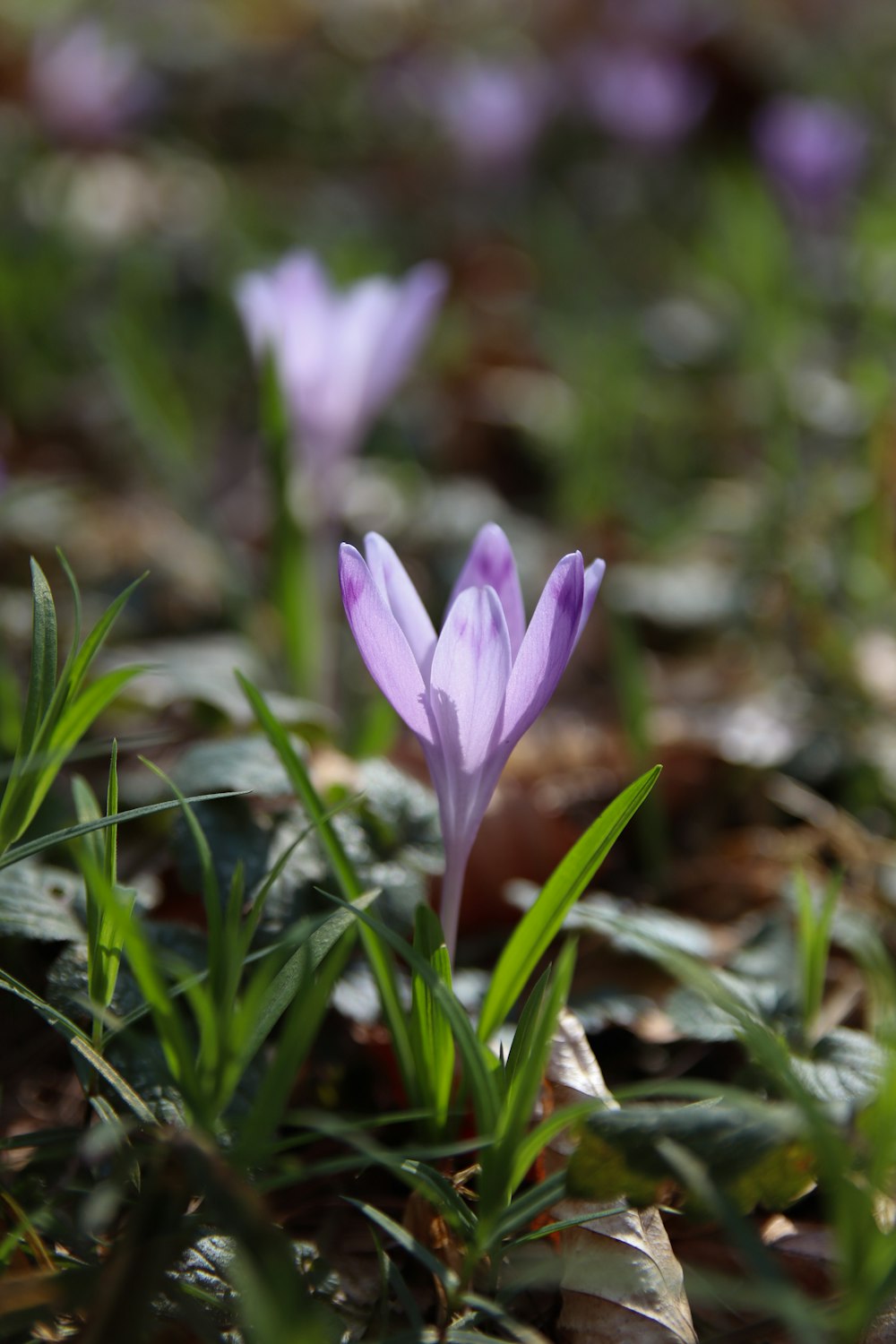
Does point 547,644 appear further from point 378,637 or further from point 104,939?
point 104,939

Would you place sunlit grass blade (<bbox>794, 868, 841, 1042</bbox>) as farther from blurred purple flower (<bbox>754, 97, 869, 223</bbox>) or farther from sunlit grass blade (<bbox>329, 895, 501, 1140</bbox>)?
blurred purple flower (<bbox>754, 97, 869, 223</bbox>)

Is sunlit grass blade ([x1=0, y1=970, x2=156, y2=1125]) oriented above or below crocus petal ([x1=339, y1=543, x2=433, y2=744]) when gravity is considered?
below

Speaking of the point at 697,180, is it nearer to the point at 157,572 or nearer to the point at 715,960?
the point at 157,572

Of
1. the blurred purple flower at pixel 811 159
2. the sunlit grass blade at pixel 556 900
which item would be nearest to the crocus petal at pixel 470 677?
the sunlit grass blade at pixel 556 900

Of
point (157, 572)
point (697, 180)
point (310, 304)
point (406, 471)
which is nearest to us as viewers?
point (310, 304)

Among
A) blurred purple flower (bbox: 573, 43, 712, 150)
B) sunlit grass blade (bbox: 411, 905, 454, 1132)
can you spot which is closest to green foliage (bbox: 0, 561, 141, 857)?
sunlit grass blade (bbox: 411, 905, 454, 1132)

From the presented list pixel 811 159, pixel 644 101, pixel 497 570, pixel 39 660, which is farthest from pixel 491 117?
pixel 39 660

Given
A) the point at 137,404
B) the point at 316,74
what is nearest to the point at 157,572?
the point at 137,404
